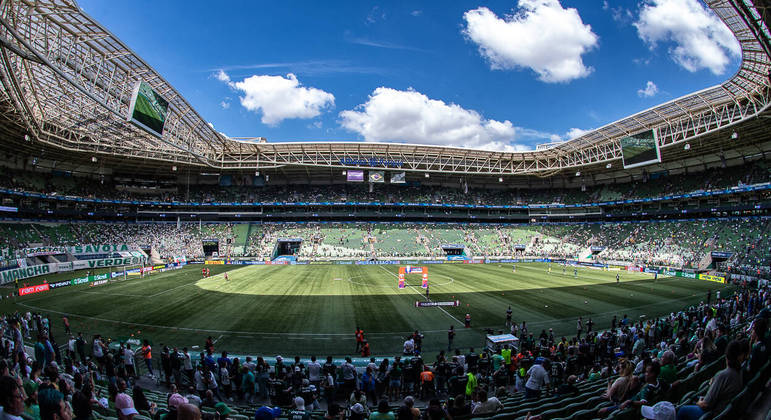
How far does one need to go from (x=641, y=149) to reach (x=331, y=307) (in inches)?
1593

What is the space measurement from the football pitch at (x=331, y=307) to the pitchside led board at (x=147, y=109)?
13.7 m

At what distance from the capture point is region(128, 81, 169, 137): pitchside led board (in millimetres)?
26078

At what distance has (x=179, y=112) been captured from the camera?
3553 centimetres

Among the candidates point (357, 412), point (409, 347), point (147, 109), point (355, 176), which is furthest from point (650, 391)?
point (355, 176)

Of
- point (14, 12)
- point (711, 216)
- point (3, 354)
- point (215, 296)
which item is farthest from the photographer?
point (711, 216)

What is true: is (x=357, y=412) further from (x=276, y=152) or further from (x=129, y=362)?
(x=276, y=152)

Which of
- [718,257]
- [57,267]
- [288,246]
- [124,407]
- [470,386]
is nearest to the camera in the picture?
[124,407]

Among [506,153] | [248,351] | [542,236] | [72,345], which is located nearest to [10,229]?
[72,345]

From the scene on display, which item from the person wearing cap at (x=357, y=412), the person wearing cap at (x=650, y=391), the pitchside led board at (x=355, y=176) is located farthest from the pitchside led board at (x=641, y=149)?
the person wearing cap at (x=357, y=412)

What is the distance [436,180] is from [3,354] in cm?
6790

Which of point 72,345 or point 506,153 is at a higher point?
point 506,153

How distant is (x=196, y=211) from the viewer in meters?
66.2

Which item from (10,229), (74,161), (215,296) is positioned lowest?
(215,296)

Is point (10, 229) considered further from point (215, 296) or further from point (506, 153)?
point (506, 153)
